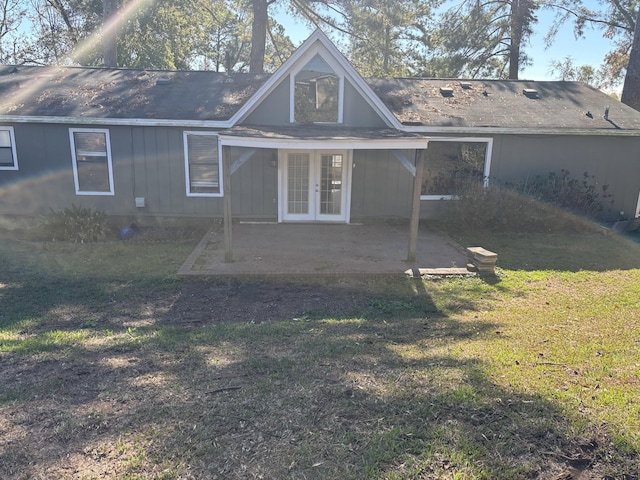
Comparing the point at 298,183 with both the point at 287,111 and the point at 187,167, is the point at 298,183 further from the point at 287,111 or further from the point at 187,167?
the point at 187,167

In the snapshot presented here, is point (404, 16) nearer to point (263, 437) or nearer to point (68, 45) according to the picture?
point (68, 45)

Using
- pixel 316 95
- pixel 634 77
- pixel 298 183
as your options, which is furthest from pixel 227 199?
pixel 634 77

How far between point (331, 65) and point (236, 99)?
291 centimetres

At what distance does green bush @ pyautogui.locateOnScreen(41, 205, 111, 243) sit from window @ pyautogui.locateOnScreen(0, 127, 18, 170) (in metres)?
1.99

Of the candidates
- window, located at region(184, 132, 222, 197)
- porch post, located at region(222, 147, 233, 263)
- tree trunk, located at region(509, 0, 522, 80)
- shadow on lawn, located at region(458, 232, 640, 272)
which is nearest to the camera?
porch post, located at region(222, 147, 233, 263)

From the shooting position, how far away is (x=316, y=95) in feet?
35.1

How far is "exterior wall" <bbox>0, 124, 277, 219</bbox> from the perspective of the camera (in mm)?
10891

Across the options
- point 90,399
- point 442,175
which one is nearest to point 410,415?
point 90,399

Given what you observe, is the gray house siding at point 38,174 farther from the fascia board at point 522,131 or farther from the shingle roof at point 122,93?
the fascia board at point 522,131

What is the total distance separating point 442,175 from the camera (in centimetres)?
1163

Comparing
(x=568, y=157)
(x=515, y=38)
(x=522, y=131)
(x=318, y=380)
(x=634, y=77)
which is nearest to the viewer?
(x=318, y=380)

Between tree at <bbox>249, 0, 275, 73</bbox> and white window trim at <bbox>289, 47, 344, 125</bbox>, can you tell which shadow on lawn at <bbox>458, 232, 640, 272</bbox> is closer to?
white window trim at <bbox>289, 47, 344, 125</bbox>

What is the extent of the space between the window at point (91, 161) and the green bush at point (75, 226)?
95 cm

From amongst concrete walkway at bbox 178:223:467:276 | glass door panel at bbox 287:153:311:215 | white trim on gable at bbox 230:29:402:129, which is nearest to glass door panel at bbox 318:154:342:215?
glass door panel at bbox 287:153:311:215
